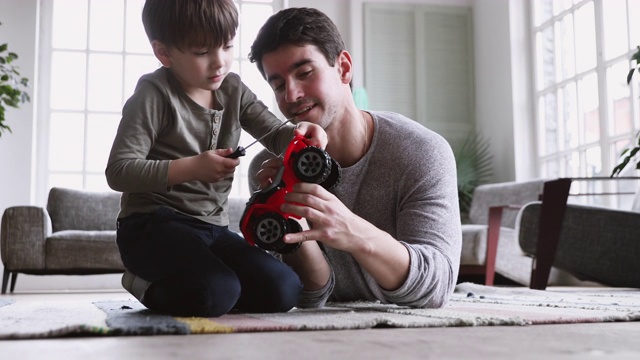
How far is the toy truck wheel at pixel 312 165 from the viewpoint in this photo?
1.31m

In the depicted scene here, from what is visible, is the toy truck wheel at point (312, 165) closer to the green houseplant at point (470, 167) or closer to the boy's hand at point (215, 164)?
the boy's hand at point (215, 164)

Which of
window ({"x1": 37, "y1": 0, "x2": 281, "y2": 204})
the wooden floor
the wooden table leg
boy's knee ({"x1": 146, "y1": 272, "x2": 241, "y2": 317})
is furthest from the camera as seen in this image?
window ({"x1": 37, "y1": 0, "x2": 281, "y2": 204})

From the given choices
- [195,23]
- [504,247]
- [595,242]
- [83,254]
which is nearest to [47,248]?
[83,254]

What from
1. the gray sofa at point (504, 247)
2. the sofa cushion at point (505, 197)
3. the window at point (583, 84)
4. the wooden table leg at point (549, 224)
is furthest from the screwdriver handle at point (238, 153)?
the window at point (583, 84)

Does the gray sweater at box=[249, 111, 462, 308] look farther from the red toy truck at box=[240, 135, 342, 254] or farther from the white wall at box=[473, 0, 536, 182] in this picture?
the white wall at box=[473, 0, 536, 182]

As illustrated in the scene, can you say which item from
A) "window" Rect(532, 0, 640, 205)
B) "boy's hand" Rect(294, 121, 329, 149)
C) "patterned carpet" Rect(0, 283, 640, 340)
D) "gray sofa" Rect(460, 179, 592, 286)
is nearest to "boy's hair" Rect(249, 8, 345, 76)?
"boy's hand" Rect(294, 121, 329, 149)

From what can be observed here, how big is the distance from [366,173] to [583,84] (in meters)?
3.63

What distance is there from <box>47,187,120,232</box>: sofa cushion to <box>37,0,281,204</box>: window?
0.89m

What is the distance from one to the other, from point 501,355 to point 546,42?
491 centimetres

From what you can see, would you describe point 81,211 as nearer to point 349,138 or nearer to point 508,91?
point 508,91

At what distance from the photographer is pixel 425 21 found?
242 inches

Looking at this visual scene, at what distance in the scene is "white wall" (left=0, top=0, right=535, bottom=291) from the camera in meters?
5.46

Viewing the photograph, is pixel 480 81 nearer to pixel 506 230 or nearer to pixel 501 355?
pixel 506 230

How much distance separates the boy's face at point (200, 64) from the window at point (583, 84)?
3.30 meters
